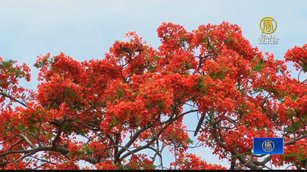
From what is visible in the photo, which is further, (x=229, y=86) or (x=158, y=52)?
(x=158, y=52)

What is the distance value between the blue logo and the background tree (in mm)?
151

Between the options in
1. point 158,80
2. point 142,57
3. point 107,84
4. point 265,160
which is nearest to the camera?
point 158,80

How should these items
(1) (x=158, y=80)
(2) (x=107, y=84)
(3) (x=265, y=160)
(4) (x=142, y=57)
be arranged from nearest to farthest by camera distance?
(1) (x=158, y=80)
(3) (x=265, y=160)
(2) (x=107, y=84)
(4) (x=142, y=57)

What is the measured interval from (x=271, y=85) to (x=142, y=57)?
340 centimetres

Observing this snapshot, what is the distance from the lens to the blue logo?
12164 mm

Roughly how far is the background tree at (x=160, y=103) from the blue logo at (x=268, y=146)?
151mm

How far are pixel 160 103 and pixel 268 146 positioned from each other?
8.74ft

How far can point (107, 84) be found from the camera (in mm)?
14109

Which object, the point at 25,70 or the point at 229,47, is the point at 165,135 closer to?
the point at 229,47

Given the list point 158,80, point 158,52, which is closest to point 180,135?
point 158,52

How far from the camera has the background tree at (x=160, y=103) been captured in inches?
464

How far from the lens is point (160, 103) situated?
11.2 meters

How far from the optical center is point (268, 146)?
12.3 m

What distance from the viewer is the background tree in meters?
11.8
